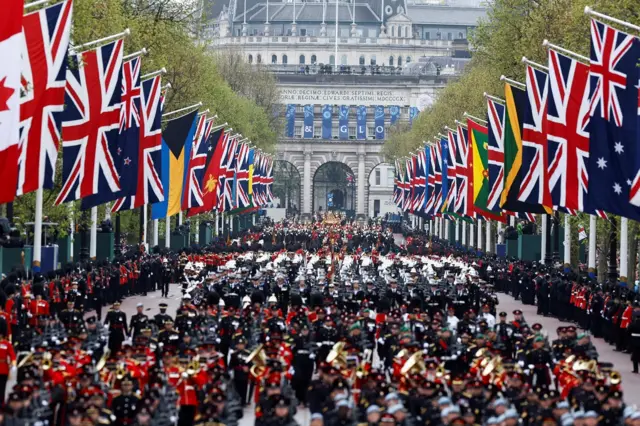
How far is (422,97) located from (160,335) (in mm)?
163764

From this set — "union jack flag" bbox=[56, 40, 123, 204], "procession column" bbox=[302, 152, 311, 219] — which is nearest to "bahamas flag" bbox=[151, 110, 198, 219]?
"union jack flag" bbox=[56, 40, 123, 204]

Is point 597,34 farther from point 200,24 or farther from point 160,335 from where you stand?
point 200,24

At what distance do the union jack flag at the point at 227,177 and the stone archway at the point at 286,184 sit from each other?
10264cm

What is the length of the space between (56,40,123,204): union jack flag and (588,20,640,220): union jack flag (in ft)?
46.1

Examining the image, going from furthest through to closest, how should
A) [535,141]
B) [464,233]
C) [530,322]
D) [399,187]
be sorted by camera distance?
[399,187]
[464,233]
[530,322]
[535,141]

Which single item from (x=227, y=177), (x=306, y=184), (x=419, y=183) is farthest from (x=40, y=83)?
(x=306, y=184)

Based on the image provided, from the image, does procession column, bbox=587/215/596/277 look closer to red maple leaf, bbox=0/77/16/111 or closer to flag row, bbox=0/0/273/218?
flag row, bbox=0/0/273/218

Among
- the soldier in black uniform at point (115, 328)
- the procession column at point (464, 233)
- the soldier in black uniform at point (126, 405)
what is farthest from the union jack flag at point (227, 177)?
the soldier in black uniform at point (126, 405)

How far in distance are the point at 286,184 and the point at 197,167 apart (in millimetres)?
123514

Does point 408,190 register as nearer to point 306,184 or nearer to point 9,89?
point 306,184

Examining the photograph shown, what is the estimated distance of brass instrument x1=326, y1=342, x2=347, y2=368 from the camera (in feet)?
100.0

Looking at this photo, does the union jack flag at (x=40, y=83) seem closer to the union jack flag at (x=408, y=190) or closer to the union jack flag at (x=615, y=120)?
the union jack flag at (x=615, y=120)

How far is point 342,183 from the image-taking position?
653 feet

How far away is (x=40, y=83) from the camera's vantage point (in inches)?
1475
